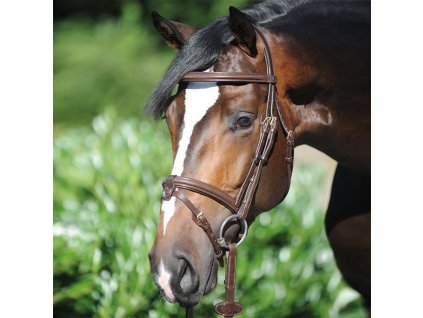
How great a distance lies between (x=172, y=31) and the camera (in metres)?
2.31

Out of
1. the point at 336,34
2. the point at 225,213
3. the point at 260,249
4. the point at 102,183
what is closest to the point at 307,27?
the point at 336,34

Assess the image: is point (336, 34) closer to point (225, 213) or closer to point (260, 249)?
point (225, 213)

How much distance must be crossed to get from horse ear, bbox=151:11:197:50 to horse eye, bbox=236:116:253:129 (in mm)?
397

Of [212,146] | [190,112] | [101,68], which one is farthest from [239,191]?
[101,68]

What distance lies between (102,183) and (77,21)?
412 cm

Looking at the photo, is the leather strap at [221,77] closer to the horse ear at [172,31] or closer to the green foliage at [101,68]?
the horse ear at [172,31]

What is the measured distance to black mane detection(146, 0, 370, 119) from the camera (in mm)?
2125

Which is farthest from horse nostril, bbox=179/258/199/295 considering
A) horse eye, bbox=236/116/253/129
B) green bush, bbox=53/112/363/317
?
green bush, bbox=53/112/363/317

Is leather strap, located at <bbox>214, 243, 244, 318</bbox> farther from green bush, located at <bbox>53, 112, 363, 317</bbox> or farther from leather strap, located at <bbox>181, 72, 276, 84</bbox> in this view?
green bush, located at <bbox>53, 112, 363, 317</bbox>

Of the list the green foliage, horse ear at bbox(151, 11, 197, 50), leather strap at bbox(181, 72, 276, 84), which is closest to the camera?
leather strap at bbox(181, 72, 276, 84)

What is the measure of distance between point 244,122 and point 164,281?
57 centimetres

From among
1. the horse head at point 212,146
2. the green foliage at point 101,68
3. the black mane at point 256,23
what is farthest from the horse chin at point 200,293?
the green foliage at point 101,68

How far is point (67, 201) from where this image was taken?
4.12 metres

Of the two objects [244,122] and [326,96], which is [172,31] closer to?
[244,122]
